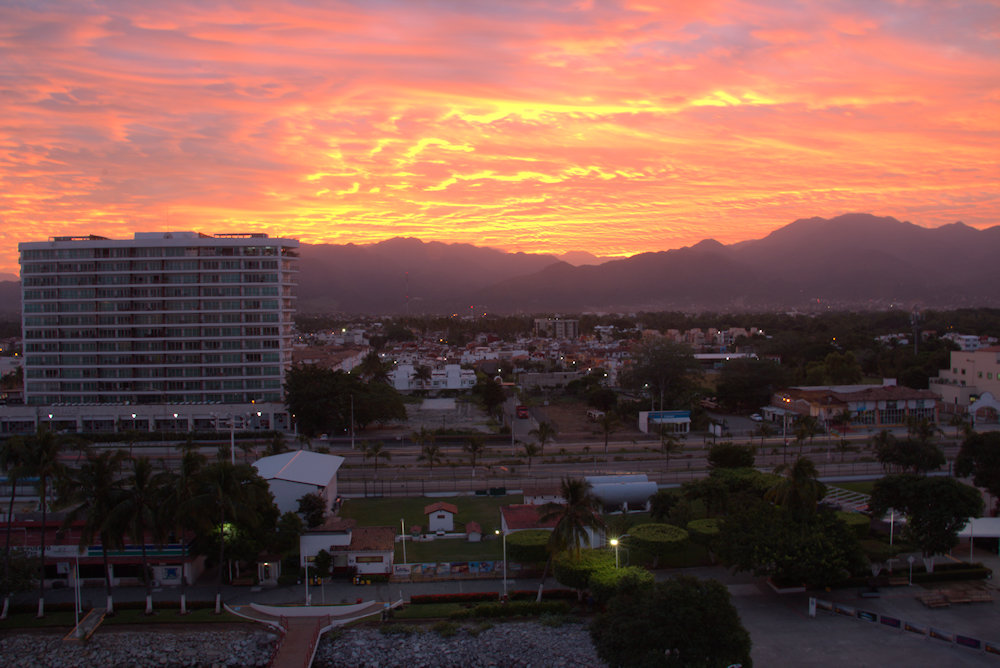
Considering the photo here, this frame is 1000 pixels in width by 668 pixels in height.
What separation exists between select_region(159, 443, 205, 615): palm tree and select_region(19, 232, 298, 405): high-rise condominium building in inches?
1207

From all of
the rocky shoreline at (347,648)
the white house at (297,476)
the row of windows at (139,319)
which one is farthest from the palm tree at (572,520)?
the row of windows at (139,319)

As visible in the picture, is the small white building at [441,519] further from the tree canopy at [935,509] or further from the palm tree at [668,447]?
the tree canopy at [935,509]

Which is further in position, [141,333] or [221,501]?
[141,333]

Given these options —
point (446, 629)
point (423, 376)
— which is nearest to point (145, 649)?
point (446, 629)

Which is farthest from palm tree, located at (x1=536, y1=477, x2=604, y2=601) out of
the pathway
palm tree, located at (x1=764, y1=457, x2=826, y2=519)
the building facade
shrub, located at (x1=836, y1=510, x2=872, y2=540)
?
the building facade

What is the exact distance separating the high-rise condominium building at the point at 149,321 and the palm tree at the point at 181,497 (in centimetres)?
3065

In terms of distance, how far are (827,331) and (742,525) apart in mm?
94817

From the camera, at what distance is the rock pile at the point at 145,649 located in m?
19.0

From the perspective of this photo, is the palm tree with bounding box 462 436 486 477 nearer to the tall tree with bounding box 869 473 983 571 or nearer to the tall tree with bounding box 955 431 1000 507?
the tall tree with bounding box 869 473 983 571

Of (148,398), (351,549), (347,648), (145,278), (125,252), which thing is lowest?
(347,648)

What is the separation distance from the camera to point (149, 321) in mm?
49844

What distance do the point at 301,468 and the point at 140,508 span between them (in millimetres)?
9318

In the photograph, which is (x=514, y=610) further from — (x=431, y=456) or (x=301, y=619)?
(x=431, y=456)

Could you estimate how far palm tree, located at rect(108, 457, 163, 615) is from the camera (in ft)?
63.5
